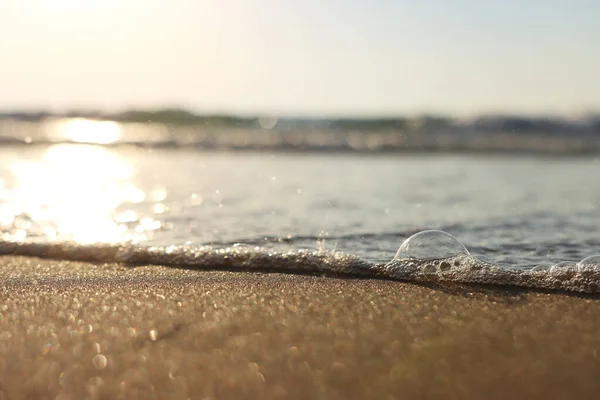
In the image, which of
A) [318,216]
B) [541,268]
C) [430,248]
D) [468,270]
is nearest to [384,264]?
[430,248]

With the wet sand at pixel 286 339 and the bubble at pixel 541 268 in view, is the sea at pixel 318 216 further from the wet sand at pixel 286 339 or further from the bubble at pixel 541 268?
the wet sand at pixel 286 339

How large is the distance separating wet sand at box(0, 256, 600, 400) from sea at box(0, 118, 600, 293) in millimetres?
275

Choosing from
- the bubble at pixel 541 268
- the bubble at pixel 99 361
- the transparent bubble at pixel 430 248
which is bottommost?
the bubble at pixel 99 361

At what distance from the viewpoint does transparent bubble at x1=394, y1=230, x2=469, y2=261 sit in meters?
2.82

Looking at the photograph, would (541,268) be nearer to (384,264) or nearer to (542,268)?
(542,268)

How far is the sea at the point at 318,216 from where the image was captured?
9.39 feet

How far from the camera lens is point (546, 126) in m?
17.5

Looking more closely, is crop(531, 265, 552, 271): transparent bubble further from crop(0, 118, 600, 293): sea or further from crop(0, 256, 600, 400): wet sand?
crop(0, 256, 600, 400): wet sand

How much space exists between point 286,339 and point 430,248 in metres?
1.14

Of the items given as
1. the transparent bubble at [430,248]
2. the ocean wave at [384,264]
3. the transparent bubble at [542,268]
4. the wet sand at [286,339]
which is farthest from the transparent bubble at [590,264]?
the transparent bubble at [430,248]

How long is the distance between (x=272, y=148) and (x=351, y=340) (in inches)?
383

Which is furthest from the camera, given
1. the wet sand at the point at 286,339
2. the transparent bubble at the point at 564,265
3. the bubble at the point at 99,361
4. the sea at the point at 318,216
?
the sea at the point at 318,216

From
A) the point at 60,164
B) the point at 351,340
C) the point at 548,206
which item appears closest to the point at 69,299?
the point at 351,340

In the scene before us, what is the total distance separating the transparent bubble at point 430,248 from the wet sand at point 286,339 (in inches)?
10.9
